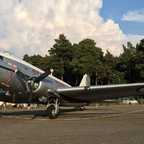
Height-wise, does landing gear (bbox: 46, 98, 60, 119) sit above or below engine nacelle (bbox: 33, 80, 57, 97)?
below

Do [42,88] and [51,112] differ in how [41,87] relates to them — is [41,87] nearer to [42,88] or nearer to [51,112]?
[42,88]

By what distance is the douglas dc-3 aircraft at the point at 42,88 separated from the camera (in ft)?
44.4

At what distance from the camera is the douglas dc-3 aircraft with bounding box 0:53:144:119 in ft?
44.4

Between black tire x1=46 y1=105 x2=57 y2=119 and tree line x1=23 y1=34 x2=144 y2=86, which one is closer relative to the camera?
black tire x1=46 y1=105 x2=57 y2=119

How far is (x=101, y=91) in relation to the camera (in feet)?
51.1

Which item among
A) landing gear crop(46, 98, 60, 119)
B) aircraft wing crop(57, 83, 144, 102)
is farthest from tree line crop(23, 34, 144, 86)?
landing gear crop(46, 98, 60, 119)

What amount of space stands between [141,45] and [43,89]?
65.5 meters

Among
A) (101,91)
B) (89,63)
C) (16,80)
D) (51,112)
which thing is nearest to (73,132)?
(51,112)

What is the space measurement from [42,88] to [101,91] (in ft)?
16.2

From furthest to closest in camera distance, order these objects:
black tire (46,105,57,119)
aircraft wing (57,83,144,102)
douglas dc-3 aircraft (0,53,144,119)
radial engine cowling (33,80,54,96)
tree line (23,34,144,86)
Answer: tree line (23,34,144,86) → black tire (46,105,57,119) → aircraft wing (57,83,144,102) → radial engine cowling (33,80,54,96) → douglas dc-3 aircraft (0,53,144,119)

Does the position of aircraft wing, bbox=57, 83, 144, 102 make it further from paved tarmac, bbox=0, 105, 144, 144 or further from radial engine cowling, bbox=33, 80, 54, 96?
paved tarmac, bbox=0, 105, 144, 144

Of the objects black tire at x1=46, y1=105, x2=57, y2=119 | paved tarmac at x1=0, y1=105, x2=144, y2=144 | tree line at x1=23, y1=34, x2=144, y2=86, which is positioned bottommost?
paved tarmac at x1=0, y1=105, x2=144, y2=144

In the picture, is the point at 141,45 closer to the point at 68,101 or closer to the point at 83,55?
the point at 83,55

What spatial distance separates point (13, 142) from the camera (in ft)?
22.2
